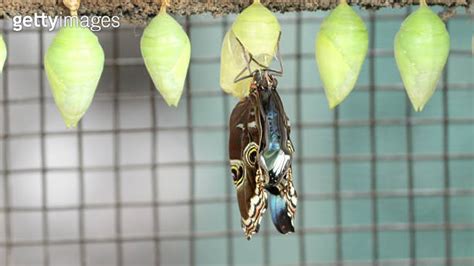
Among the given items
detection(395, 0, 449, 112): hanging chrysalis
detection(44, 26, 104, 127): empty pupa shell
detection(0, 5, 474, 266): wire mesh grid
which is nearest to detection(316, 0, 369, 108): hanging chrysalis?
detection(395, 0, 449, 112): hanging chrysalis

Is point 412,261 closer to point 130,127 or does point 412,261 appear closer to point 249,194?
point 130,127

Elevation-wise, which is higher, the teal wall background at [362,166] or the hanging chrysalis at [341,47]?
the hanging chrysalis at [341,47]

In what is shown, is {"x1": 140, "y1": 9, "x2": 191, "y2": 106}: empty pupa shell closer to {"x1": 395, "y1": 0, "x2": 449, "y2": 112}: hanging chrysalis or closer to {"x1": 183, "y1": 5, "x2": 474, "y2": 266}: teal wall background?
{"x1": 395, "y1": 0, "x2": 449, "y2": 112}: hanging chrysalis

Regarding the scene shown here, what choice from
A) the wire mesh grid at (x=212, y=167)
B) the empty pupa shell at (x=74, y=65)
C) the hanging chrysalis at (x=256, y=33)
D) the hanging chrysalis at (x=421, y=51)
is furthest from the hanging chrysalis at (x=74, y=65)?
the wire mesh grid at (x=212, y=167)

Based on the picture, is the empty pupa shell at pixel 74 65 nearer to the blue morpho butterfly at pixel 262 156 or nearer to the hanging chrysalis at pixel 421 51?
the blue morpho butterfly at pixel 262 156

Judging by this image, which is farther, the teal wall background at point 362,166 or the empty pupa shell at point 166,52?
the teal wall background at point 362,166

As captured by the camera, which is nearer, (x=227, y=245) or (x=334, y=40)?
(x=334, y=40)

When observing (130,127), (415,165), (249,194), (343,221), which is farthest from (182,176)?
(249,194)
